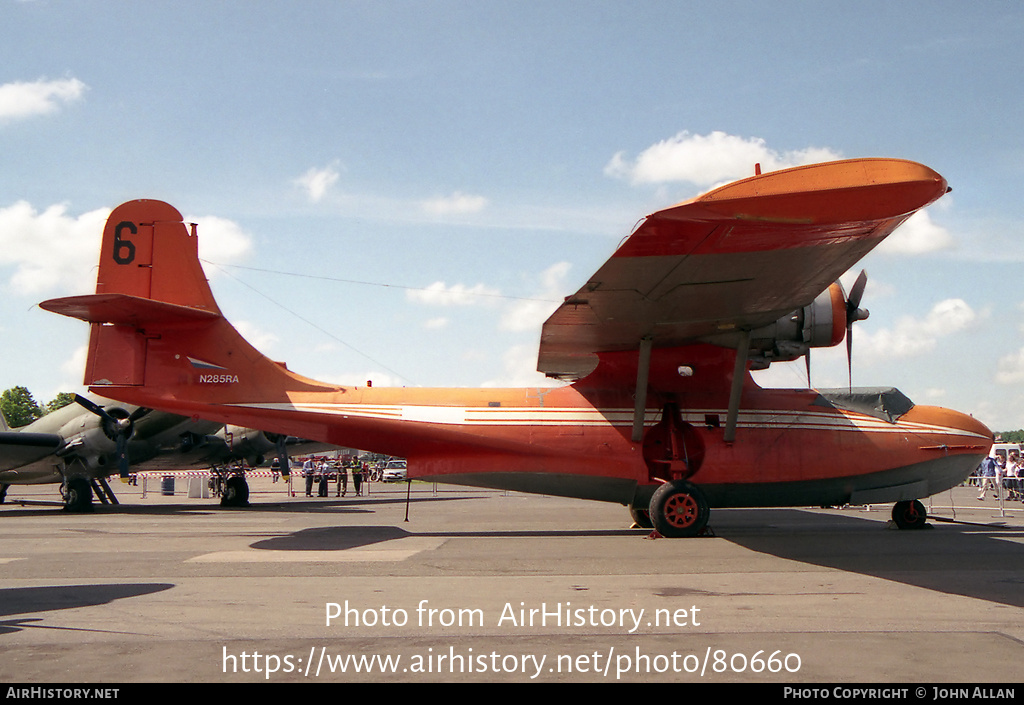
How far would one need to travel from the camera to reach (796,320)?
12594 millimetres

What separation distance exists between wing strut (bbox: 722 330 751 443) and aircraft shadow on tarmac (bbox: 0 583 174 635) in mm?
8361

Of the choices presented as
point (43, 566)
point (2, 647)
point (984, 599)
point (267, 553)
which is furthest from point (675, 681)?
point (43, 566)

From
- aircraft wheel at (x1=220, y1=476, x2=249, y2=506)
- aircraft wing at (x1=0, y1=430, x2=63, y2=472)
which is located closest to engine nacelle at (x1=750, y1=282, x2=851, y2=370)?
aircraft wheel at (x1=220, y1=476, x2=249, y2=506)

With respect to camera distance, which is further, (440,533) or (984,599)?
(440,533)

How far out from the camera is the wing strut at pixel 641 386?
39.8 feet

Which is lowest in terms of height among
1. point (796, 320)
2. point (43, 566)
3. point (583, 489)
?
point (43, 566)

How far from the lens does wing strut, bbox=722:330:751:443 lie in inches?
474

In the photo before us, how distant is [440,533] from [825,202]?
368 inches

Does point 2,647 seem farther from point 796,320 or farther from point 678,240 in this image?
point 796,320

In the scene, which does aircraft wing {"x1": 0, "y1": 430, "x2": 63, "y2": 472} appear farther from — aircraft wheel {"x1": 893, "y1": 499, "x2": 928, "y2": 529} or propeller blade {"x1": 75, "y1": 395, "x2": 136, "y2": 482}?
aircraft wheel {"x1": 893, "y1": 499, "x2": 928, "y2": 529}

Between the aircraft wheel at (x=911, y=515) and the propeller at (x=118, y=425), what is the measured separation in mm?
18501

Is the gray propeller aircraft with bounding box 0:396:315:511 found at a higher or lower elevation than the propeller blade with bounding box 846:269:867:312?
lower

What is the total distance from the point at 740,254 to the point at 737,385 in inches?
161

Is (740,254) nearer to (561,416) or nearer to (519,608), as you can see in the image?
(519,608)
